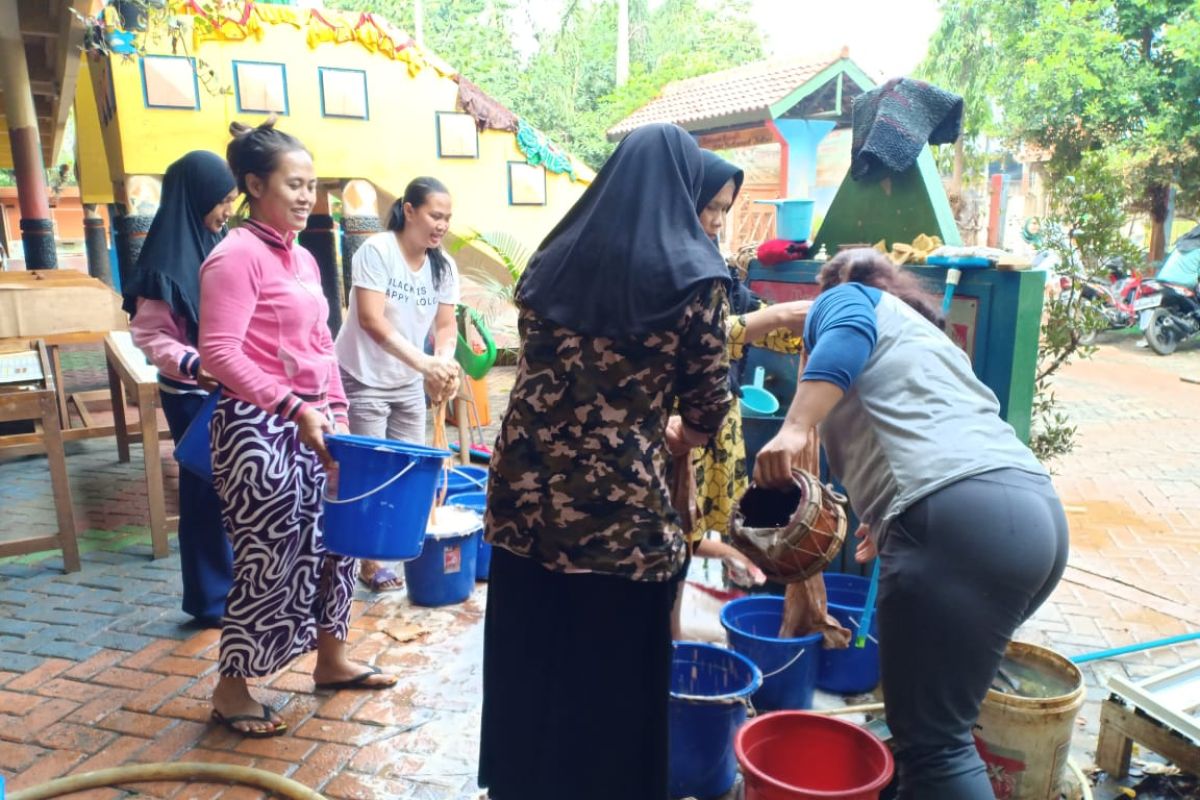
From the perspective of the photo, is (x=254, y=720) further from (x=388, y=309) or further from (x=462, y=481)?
(x=462, y=481)

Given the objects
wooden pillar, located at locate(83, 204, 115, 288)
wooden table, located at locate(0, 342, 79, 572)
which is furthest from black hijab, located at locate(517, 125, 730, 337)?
wooden pillar, located at locate(83, 204, 115, 288)

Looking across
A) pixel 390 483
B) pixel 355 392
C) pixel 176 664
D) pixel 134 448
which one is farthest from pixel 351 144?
pixel 390 483

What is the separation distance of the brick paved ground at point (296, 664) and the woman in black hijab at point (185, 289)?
0.45 m

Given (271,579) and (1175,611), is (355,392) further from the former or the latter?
(1175,611)

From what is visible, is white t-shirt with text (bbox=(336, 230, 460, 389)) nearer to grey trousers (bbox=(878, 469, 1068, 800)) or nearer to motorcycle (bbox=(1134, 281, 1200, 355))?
grey trousers (bbox=(878, 469, 1068, 800))

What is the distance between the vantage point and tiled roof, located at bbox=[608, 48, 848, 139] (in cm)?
1372

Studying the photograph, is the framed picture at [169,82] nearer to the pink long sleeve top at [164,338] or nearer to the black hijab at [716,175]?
the pink long sleeve top at [164,338]

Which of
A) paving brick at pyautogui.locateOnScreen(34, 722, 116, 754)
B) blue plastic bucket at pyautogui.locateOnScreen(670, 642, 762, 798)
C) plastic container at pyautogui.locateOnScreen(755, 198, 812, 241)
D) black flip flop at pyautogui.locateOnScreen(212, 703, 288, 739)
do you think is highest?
plastic container at pyautogui.locateOnScreen(755, 198, 812, 241)

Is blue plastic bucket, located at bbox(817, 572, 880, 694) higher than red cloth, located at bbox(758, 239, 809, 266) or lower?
lower

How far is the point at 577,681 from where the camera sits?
6.79 feet

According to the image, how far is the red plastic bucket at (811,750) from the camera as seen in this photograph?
2.29m

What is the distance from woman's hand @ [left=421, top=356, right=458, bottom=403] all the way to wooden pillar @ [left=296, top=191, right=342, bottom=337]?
6.64m

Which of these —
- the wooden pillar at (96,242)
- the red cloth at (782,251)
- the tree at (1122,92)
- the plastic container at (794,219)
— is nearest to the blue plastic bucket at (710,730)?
the red cloth at (782,251)

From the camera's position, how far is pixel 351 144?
8703 millimetres
